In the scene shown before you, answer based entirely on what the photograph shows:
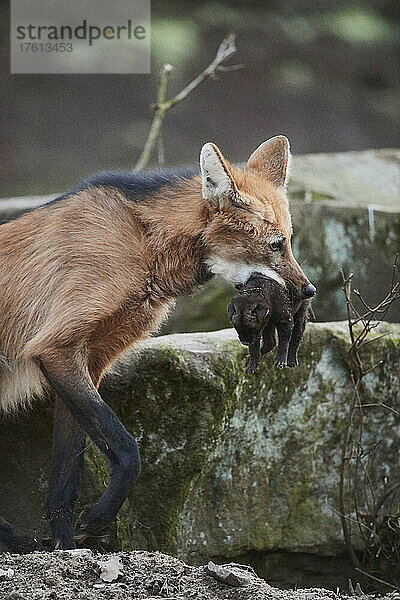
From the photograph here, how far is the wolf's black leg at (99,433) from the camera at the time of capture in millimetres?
3193

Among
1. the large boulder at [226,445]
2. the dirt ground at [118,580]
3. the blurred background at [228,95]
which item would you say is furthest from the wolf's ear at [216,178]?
the blurred background at [228,95]

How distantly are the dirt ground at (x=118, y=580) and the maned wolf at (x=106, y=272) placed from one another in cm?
32

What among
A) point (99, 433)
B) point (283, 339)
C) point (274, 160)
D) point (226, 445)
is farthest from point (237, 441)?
point (274, 160)

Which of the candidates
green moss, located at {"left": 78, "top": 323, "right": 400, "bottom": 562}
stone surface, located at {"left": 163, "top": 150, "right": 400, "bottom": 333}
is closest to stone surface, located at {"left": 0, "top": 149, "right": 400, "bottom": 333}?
stone surface, located at {"left": 163, "top": 150, "right": 400, "bottom": 333}

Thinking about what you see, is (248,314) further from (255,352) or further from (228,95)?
(228,95)

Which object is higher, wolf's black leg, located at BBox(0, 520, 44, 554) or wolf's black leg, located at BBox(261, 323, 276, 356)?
wolf's black leg, located at BBox(261, 323, 276, 356)

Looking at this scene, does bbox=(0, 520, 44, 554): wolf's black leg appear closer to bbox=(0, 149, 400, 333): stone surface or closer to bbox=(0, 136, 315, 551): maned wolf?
bbox=(0, 136, 315, 551): maned wolf

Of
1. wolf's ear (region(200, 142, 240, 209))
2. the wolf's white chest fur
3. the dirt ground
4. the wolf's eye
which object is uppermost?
wolf's ear (region(200, 142, 240, 209))

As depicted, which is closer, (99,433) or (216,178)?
(99,433)

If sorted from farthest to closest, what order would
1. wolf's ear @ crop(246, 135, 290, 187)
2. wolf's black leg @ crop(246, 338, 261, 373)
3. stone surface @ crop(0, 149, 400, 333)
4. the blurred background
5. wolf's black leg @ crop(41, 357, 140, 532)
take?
1. the blurred background
2. stone surface @ crop(0, 149, 400, 333)
3. wolf's ear @ crop(246, 135, 290, 187)
4. wolf's black leg @ crop(246, 338, 261, 373)
5. wolf's black leg @ crop(41, 357, 140, 532)

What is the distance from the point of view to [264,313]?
3.39m

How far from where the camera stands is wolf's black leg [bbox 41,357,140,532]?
126 inches

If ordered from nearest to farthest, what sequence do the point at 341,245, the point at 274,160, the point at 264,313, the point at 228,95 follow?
the point at 264,313 → the point at 274,160 → the point at 341,245 → the point at 228,95

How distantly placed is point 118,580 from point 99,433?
23.8 inches
